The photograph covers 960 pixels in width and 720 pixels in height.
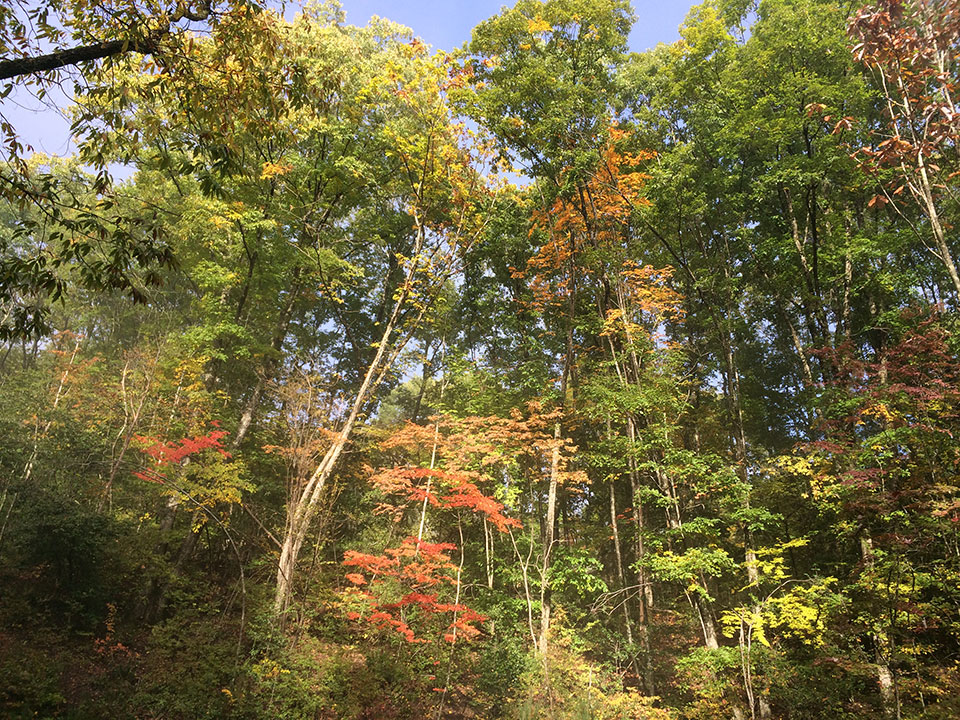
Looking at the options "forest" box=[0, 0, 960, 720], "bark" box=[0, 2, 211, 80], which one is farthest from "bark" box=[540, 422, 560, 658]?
"bark" box=[0, 2, 211, 80]

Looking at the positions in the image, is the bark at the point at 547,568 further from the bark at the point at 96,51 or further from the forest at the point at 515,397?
the bark at the point at 96,51

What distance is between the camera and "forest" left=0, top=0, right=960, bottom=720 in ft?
20.5

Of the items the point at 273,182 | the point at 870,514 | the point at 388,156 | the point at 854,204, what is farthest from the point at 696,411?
the point at 273,182

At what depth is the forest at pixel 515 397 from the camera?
6.24 metres

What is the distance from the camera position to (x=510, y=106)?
40.4 ft

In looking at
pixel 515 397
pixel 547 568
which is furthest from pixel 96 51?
pixel 515 397

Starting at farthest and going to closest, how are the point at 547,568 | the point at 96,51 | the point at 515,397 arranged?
the point at 515,397
the point at 547,568
the point at 96,51

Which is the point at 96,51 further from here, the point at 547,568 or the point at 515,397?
the point at 515,397

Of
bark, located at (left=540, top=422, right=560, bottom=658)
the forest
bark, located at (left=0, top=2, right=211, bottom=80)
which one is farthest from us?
bark, located at (left=540, top=422, right=560, bottom=658)

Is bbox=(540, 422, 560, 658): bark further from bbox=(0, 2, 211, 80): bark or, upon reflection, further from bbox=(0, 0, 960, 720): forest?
bbox=(0, 2, 211, 80): bark

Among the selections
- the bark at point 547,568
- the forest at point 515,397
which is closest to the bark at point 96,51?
the forest at point 515,397

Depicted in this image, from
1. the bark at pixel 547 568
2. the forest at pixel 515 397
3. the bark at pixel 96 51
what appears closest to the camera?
the bark at pixel 96 51

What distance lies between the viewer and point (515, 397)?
43.4ft

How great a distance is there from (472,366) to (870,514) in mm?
8471
